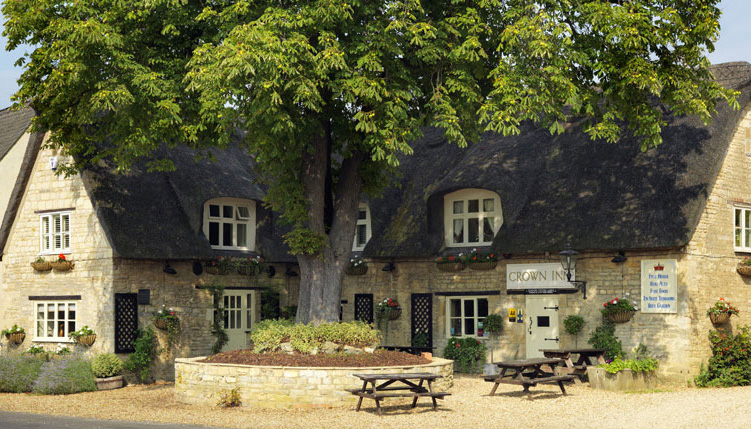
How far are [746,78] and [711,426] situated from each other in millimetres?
11200

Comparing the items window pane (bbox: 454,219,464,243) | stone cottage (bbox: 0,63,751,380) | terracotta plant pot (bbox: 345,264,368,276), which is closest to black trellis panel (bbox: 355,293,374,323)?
stone cottage (bbox: 0,63,751,380)

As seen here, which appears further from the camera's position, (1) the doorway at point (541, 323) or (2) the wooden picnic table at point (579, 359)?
(1) the doorway at point (541, 323)

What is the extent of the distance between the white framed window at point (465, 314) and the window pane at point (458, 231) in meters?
1.63

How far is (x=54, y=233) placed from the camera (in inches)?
971

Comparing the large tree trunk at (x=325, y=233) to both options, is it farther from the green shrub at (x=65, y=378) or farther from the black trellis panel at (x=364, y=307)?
the black trellis panel at (x=364, y=307)

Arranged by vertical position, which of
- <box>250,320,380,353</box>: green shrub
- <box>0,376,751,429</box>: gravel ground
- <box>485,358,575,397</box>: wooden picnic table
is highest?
<box>250,320,380,353</box>: green shrub

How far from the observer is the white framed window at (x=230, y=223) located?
26000 millimetres

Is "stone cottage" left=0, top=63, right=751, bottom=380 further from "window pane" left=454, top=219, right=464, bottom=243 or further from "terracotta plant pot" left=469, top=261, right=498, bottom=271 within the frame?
"terracotta plant pot" left=469, top=261, right=498, bottom=271

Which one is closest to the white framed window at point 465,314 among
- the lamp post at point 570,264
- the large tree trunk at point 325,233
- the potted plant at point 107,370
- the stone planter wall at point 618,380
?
the lamp post at point 570,264

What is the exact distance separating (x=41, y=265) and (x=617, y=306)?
15007 millimetres

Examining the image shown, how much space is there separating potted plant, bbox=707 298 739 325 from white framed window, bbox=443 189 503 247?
5912mm

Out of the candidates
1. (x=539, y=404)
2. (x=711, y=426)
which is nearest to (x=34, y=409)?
(x=539, y=404)

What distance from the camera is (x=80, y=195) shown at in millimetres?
23891

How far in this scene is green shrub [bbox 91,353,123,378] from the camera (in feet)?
72.6
